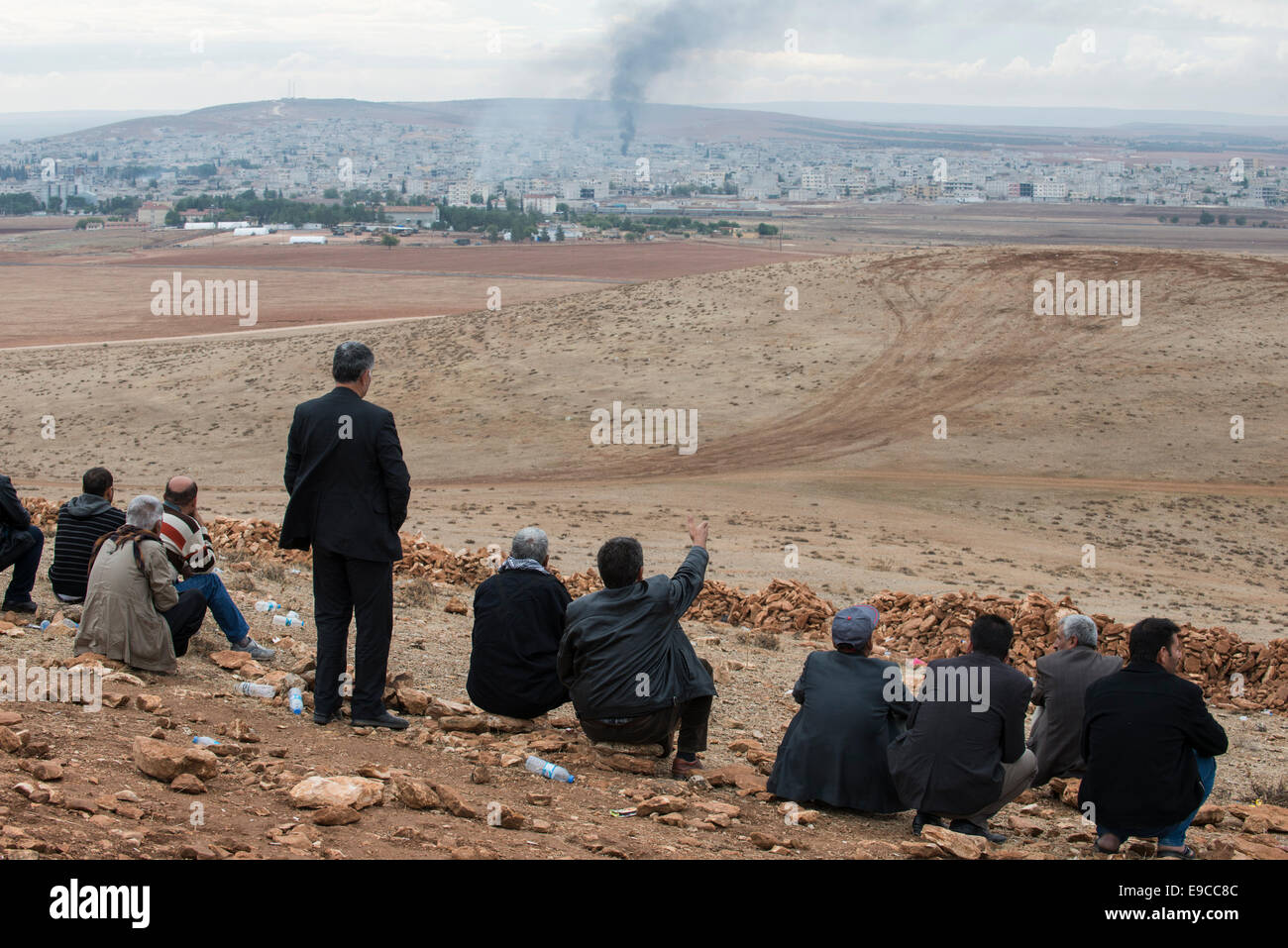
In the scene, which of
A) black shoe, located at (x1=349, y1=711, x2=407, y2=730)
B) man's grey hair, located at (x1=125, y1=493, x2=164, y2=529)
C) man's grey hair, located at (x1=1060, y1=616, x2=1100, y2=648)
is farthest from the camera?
man's grey hair, located at (x1=125, y1=493, x2=164, y2=529)

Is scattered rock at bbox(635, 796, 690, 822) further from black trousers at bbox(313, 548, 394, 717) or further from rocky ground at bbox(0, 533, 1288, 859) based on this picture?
black trousers at bbox(313, 548, 394, 717)

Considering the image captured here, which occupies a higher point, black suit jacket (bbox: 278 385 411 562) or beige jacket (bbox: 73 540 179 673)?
black suit jacket (bbox: 278 385 411 562)

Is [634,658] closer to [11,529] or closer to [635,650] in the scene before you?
[635,650]

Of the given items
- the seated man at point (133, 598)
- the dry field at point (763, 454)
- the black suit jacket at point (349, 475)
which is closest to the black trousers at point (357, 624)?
the black suit jacket at point (349, 475)

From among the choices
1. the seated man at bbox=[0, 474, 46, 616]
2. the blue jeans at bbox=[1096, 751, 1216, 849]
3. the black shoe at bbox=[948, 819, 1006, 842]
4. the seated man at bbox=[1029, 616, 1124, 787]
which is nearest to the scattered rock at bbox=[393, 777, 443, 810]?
the black shoe at bbox=[948, 819, 1006, 842]

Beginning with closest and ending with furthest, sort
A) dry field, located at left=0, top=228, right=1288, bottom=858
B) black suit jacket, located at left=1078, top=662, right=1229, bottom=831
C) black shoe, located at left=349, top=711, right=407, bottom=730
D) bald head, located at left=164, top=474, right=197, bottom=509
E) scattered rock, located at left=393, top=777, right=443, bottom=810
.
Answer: scattered rock, located at left=393, top=777, right=443, bottom=810 < black suit jacket, located at left=1078, top=662, right=1229, bottom=831 < dry field, located at left=0, top=228, right=1288, bottom=858 < black shoe, located at left=349, top=711, right=407, bottom=730 < bald head, located at left=164, top=474, right=197, bottom=509

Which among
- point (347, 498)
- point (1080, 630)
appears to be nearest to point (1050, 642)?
point (1080, 630)

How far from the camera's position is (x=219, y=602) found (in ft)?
23.8

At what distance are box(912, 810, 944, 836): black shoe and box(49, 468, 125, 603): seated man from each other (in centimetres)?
546

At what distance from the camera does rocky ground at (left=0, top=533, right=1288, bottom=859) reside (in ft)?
13.9

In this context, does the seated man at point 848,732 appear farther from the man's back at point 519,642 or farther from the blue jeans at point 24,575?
the blue jeans at point 24,575

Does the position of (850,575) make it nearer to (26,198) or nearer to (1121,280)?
(1121,280)
